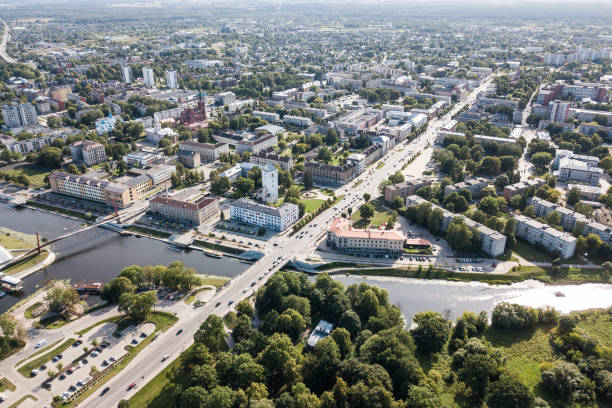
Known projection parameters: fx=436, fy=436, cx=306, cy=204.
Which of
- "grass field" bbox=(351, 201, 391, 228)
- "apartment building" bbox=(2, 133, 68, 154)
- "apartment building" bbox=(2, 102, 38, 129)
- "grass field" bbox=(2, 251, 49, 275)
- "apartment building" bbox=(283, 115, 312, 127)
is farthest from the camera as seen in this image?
"apartment building" bbox=(283, 115, 312, 127)

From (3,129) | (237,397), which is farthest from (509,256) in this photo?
(3,129)

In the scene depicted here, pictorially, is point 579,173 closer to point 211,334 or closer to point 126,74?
point 211,334

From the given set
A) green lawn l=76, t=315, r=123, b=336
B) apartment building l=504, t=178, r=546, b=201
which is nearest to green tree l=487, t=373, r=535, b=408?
green lawn l=76, t=315, r=123, b=336

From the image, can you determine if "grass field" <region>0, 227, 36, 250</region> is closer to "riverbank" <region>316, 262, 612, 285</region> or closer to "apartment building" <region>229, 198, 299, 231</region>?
"apartment building" <region>229, 198, 299, 231</region>

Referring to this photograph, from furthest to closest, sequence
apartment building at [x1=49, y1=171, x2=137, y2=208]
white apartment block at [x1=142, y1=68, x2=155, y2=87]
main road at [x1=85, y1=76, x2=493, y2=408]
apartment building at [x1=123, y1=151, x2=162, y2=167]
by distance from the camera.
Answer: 1. white apartment block at [x1=142, y1=68, x2=155, y2=87]
2. apartment building at [x1=123, y1=151, x2=162, y2=167]
3. apartment building at [x1=49, y1=171, x2=137, y2=208]
4. main road at [x1=85, y1=76, x2=493, y2=408]

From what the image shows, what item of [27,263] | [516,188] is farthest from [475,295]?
[27,263]
